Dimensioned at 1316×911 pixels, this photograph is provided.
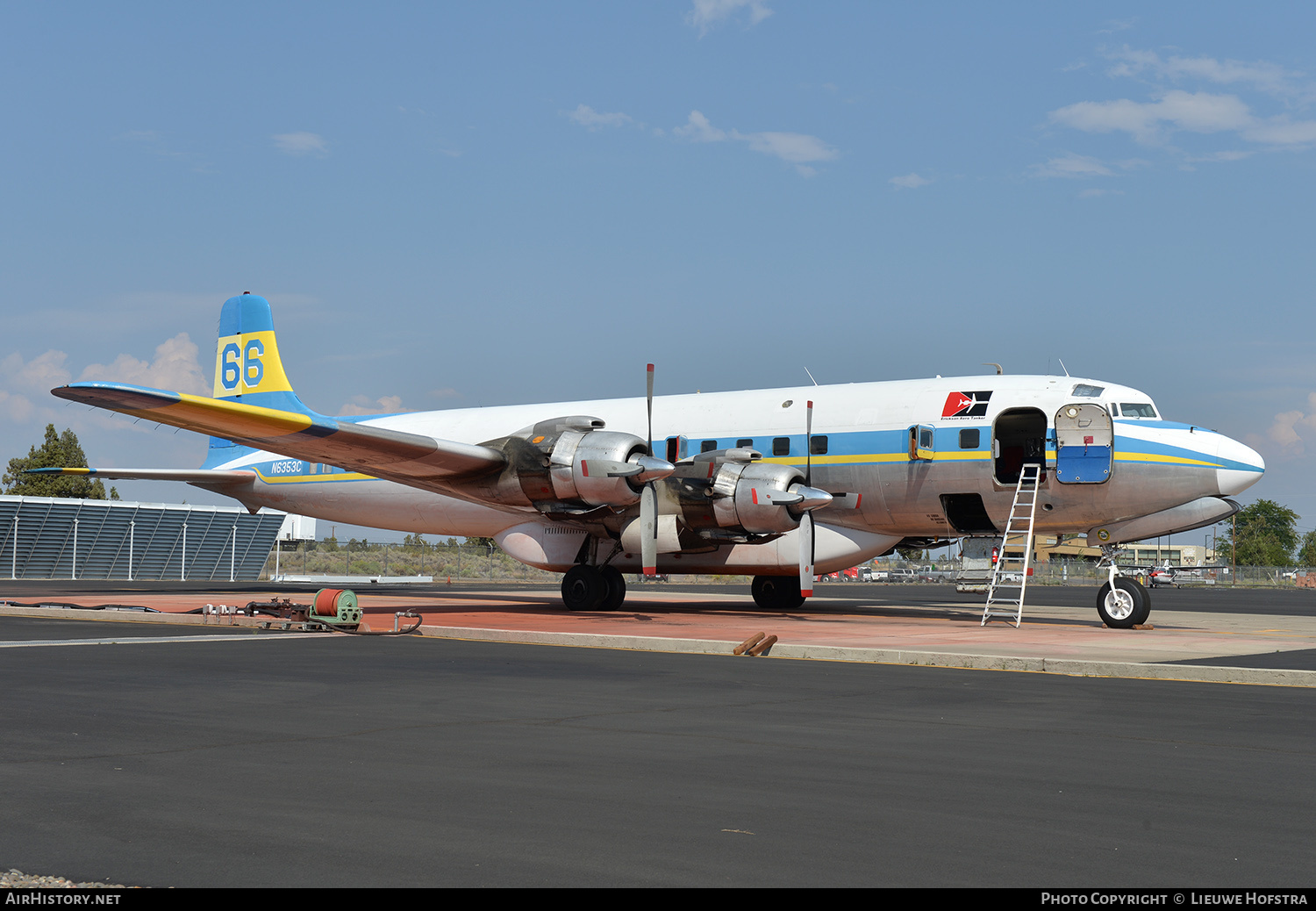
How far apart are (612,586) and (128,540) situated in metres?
33.8

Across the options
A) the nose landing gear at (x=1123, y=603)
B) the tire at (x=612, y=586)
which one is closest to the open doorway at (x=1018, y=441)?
the nose landing gear at (x=1123, y=603)

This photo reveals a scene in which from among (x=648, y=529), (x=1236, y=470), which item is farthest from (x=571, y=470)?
(x=1236, y=470)

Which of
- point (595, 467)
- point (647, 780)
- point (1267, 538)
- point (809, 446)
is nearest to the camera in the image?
point (647, 780)

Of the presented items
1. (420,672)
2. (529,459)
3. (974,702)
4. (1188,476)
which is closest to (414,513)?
(529,459)

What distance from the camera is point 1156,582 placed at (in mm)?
70062

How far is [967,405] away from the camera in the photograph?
19.8 m

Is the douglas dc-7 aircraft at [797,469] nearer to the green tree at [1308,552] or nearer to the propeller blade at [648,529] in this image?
the propeller blade at [648,529]

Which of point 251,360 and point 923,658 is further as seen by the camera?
point 251,360

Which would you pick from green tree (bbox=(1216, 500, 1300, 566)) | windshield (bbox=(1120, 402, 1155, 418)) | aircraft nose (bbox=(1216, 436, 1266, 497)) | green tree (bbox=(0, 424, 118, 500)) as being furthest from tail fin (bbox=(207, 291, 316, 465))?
green tree (bbox=(1216, 500, 1300, 566))

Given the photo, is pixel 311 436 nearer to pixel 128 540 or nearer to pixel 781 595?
pixel 781 595

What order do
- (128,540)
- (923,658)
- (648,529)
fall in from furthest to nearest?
(128,540)
(648,529)
(923,658)

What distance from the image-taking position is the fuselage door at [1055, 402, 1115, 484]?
18938mm

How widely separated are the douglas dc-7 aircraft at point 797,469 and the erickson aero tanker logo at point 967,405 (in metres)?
0.05

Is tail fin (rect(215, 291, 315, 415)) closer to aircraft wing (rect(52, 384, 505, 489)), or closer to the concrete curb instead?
aircraft wing (rect(52, 384, 505, 489))
